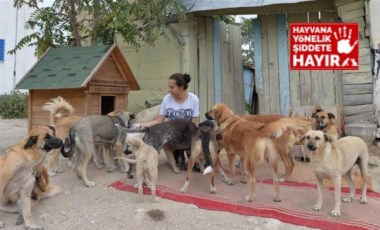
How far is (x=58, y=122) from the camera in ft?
18.7

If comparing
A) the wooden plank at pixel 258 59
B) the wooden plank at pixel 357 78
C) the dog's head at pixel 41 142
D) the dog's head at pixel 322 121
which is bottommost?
the dog's head at pixel 41 142

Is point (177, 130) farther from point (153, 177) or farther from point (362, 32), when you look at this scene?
point (362, 32)

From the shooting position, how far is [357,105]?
24.7 feet

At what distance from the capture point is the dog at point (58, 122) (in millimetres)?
5625

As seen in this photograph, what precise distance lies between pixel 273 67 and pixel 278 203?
480 centimetres

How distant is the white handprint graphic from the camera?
7.61 m

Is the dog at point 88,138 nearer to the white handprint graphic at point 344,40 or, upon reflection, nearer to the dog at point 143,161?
the dog at point 143,161

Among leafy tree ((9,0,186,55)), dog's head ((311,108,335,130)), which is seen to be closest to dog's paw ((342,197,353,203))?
dog's head ((311,108,335,130))

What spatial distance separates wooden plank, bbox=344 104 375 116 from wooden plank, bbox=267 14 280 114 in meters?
1.53

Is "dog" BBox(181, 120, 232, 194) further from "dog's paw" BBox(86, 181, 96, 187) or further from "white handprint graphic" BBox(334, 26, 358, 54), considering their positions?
"white handprint graphic" BBox(334, 26, 358, 54)

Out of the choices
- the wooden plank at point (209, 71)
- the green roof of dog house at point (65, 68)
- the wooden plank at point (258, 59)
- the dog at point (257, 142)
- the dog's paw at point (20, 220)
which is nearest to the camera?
the dog's paw at point (20, 220)

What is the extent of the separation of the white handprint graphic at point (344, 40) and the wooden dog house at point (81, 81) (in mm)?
4410

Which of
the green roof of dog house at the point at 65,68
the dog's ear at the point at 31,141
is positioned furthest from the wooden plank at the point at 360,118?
the dog's ear at the point at 31,141

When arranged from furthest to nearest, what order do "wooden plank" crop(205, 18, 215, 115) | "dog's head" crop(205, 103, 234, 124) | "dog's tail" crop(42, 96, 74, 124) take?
1. "wooden plank" crop(205, 18, 215, 115)
2. "dog's tail" crop(42, 96, 74, 124)
3. "dog's head" crop(205, 103, 234, 124)
